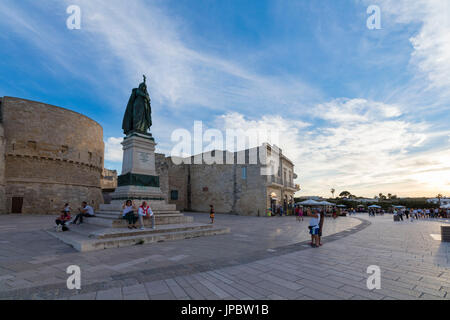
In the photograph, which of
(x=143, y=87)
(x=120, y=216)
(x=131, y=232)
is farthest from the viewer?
(x=143, y=87)

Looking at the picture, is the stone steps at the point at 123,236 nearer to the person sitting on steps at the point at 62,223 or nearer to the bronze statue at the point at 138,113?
the person sitting on steps at the point at 62,223

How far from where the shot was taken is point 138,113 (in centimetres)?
1081

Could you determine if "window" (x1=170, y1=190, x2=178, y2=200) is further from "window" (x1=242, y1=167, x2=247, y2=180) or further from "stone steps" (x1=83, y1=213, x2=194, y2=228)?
"stone steps" (x1=83, y1=213, x2=194, y2=228)

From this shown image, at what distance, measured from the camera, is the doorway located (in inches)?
816

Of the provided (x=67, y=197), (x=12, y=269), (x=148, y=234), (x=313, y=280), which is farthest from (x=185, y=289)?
(x=67, y=197)

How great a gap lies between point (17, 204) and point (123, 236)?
21.6m

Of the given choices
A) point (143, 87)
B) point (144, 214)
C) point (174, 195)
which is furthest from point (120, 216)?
point (174, 195)

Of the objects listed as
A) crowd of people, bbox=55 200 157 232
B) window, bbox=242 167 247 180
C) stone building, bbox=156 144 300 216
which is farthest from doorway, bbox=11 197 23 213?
window, bbox=242 167 247 180

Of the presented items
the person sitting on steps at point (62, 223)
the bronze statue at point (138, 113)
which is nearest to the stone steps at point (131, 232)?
the person sitting on steps at point (62, 223)

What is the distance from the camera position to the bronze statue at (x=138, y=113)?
1068 cm

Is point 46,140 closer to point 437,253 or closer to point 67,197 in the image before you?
point 67,197

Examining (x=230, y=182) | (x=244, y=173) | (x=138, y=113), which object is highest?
(x=138, y=113)

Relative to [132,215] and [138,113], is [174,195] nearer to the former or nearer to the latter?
[138,113]

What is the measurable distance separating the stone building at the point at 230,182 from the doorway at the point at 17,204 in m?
13.1
